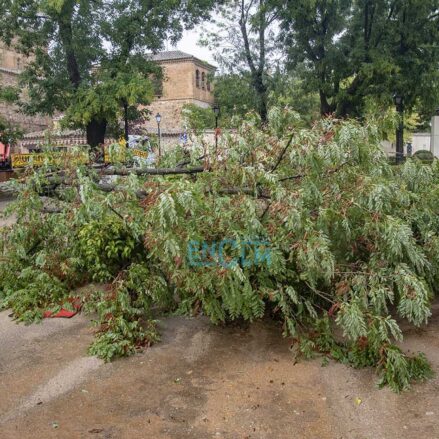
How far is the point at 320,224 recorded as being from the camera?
4930 mm

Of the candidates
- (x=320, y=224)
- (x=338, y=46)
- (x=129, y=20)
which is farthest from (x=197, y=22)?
(x=320, y=224)

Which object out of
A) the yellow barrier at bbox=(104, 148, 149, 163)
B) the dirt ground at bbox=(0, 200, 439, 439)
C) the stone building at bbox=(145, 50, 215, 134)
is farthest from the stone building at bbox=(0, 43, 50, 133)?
the dirt ground at bbox=(0, 200, 439, 439)

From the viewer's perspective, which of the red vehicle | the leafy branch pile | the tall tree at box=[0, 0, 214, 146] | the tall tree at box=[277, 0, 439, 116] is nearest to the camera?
the leafy branch pile

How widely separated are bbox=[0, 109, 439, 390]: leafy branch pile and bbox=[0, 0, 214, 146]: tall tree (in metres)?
11.2

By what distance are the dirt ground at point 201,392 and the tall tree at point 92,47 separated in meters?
12.6

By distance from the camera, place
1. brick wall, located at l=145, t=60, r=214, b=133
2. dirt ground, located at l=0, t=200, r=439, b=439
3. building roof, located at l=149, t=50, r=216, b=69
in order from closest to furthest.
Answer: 1. dirt ground, located at l=0, t=200, r=439, b=439
2. building roof, located at l=149, t=50, r=216, b=69
3. brick wall, located at l=145, t=60, r=214, b=133

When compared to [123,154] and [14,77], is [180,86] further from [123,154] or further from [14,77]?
[123,154]

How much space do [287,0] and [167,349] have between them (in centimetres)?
1723

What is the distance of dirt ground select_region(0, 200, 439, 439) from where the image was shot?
12.9 feet

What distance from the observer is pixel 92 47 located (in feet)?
59.9

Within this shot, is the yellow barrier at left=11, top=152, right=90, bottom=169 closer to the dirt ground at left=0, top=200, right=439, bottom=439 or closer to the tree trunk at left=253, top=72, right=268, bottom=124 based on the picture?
the dirt ground at left=0, top=200, right=439, bottom=439

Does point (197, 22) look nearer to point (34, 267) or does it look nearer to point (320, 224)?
point (34, 267)

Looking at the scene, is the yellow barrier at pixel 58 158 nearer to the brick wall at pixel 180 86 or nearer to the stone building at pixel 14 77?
the stone building at pixel 14 77

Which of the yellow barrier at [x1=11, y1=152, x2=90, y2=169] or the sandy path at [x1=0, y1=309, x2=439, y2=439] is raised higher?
the yellow barrier at [x1=11, y1=152, x2=90, y2=169]
